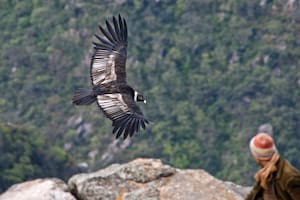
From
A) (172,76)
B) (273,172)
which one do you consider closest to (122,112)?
(273,172)

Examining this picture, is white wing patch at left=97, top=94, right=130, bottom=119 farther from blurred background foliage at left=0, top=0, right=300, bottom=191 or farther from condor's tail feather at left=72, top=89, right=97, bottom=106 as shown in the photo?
blurred background foliage at left=0, top=0, right=300, bottom=191

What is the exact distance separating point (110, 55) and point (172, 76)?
53684 mm

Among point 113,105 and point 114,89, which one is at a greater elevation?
point 114,89

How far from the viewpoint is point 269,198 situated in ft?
23.5

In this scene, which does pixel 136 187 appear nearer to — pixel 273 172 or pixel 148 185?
pixel 148 185

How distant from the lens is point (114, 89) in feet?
44.1

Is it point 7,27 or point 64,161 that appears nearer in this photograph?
point 64,161

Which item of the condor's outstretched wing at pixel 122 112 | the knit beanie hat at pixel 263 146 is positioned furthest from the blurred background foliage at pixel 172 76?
the knit beanie hat at pixel 263 146

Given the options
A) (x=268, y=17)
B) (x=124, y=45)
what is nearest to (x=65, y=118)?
(x=268, y=17)

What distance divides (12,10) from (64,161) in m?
31.1

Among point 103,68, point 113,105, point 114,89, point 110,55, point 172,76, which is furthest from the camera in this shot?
point 172,76

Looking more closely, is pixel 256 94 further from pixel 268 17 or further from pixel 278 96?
pixel 268 17

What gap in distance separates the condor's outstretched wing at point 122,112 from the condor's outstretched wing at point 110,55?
1.75 ft

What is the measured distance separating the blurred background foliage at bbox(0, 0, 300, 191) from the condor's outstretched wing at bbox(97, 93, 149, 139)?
1614 inches
